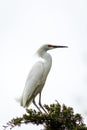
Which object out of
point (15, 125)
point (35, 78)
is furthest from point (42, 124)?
point (35, 78)

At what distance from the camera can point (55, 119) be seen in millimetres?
5949

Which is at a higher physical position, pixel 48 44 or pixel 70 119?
pixel 48 44

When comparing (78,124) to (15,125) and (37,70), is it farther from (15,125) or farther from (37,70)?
(37,70)

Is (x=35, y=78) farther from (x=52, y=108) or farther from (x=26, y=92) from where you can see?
(x=52, y=108)

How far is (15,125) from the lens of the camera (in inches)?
222

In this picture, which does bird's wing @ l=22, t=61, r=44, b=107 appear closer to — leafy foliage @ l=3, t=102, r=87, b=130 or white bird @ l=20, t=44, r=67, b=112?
white bird @ l=20, t=44, r=67, b=112

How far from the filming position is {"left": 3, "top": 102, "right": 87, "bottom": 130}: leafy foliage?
18.8ft

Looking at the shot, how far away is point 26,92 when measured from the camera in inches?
374

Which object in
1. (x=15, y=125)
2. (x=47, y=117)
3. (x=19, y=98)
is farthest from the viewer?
(x=19, y=98)

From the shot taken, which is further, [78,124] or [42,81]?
[42,81]

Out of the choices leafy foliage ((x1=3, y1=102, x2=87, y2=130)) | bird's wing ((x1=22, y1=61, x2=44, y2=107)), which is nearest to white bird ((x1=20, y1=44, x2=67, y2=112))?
bird's wing ((x1=22, y1=61, x2=44, y2=107))

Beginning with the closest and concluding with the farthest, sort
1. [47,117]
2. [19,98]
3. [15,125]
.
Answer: [15,125], [47,117], [19,98]

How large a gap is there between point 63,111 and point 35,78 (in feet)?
15.0

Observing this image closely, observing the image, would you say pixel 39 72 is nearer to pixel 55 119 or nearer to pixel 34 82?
pixel 34 82
